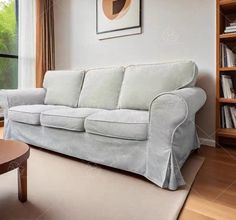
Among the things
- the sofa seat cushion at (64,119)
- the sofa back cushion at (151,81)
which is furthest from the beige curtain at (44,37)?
the sofa back cushion at (151,81)

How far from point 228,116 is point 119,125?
105cm

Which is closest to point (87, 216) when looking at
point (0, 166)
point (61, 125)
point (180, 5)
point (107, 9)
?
point (0, 166)

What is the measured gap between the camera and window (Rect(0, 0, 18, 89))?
9.91 ft

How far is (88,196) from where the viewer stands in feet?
3.88

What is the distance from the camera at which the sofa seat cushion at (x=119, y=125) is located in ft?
4.34

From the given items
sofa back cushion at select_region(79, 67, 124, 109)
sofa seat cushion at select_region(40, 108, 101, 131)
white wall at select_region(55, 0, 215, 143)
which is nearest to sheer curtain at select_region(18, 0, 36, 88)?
white wall at select_region(55, 0, 215, 143)

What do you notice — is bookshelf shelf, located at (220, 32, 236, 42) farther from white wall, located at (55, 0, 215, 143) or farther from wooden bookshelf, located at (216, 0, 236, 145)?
white wall, located at (55, 0, 215, 143)

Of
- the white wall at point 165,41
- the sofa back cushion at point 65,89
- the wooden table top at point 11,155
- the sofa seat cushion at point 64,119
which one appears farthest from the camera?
the sofa back cushion at point 65,89

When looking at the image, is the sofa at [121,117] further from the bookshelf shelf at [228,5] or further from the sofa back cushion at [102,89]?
the bookshelf shelf at [228,5]

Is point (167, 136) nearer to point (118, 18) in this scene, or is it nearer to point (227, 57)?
point (227, 57)

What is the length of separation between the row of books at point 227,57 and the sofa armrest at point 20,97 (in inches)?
75.3

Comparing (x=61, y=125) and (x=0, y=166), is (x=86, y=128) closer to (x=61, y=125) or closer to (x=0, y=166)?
(x=61, y=125)

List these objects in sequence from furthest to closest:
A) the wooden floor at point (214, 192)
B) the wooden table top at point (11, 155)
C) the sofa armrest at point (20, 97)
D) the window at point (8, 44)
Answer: the window at point (8, 44)
the sofa armrest at point (20, 97)
the wooden floor at point (214, 192)
the wooden table top at point (11, 155)

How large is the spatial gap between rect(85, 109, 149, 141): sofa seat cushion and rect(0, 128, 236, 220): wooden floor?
44 cm
